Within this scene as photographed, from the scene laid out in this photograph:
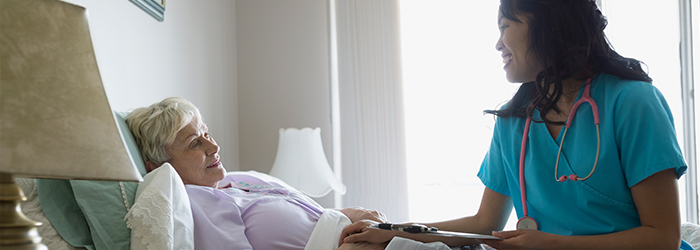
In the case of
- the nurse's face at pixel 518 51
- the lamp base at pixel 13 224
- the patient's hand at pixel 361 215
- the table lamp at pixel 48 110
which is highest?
the nurse's face at pixel 518 51

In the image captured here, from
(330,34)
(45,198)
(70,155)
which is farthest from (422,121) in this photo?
(70,155)

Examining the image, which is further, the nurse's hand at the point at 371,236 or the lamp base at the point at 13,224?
the nurse's hand at the point at 371,236

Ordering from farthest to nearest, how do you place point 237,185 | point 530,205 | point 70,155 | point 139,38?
1. point 139,38
2. point 237,185
3. point 530,205
4. point 70,155

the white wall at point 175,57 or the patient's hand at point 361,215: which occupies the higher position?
the white wall at point 175,57

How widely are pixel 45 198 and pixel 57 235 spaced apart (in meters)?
0.09

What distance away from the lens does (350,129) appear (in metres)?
3.14

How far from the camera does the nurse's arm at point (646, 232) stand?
939mm

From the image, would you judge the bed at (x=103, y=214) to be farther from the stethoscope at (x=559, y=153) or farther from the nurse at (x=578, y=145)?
the stethoscope at (x=559, y=153)

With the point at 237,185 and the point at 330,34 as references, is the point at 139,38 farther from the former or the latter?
the point at 330,34

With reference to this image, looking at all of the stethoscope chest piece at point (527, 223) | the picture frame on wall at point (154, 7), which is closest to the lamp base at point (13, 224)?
the stethoscope chest piece at point (527, 223)

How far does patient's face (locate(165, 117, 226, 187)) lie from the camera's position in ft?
5.23

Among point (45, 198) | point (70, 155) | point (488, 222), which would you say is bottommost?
point (488, 222)

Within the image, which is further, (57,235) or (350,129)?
(350,129)

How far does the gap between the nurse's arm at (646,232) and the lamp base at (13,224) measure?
827mm
